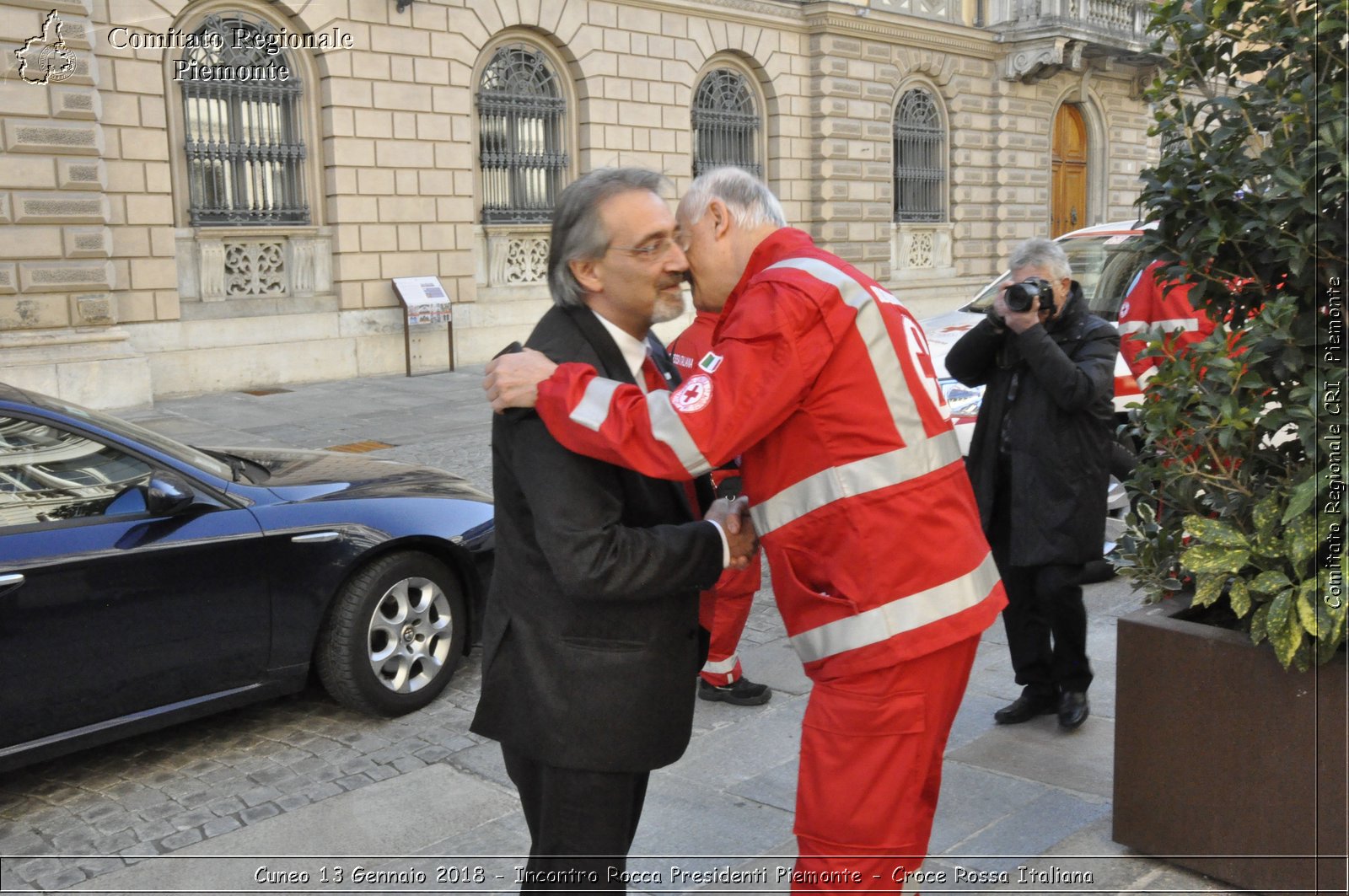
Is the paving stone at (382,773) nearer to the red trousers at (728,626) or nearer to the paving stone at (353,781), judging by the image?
the paving stone at (353,781)

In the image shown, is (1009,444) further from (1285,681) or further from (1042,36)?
(1042,36)

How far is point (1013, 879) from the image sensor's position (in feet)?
11.4

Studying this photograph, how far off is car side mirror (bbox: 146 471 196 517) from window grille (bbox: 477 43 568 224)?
13.2 meters

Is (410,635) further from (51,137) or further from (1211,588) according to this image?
(51,137)

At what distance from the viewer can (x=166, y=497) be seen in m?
4.39

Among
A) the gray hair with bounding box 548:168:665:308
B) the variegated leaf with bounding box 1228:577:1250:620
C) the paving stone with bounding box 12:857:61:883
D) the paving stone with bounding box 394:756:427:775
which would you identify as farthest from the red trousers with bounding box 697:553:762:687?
the gray hair with bounding box 548:168:665:308

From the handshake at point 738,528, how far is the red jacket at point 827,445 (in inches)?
A: 1.1

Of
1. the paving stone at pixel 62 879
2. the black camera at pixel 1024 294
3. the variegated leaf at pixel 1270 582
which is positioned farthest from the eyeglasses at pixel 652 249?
the paving stone at pixel 62 879

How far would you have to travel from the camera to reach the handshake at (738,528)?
8.37 feet

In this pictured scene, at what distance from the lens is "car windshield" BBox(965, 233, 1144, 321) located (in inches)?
338

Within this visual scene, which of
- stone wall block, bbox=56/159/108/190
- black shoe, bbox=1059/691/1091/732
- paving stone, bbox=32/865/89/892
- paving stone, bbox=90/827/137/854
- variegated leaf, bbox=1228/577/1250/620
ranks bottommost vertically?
paving stone, bbox=32/865/89/892

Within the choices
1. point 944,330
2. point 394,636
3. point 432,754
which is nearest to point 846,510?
point 432,754

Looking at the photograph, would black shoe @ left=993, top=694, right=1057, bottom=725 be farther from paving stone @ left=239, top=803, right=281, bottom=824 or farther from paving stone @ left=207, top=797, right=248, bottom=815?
paving stone @ left=207, top=797, right=248, bottom=815

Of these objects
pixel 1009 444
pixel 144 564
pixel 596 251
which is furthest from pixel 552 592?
pixel 1009 444
